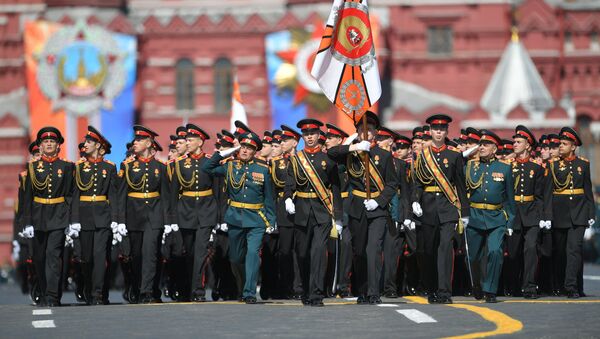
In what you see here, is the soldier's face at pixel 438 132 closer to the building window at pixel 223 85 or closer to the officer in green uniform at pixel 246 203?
the officer in green uniform at pixel 246 203

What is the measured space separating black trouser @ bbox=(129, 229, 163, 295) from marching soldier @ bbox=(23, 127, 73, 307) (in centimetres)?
91

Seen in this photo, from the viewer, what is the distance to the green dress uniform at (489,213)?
1628 cm

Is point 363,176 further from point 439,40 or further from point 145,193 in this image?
point 439,40

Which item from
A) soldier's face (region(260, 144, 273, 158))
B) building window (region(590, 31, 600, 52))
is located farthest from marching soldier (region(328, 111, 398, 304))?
building window (region(590, 31, 600, 52))

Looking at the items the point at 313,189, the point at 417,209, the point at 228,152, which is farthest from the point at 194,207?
the point at 417,209

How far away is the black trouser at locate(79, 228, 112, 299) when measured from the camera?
17266 mm

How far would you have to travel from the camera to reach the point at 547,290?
1853 cm

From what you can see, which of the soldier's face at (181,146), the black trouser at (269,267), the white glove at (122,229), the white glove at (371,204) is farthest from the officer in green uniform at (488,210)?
the white glove at (122,229)

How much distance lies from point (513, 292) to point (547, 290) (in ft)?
1.61

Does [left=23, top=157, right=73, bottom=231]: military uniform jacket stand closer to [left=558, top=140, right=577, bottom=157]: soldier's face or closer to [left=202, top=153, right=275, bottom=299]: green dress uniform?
[left=202, top=153, right=275, bottom=299]: green dress uniform

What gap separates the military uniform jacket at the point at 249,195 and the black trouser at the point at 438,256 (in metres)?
1.66

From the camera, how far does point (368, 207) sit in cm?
1580

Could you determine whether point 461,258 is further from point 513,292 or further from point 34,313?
point 34,313

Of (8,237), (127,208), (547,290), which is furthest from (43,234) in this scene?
(8,237)
